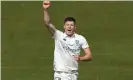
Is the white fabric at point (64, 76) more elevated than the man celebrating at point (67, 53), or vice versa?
the man celebrating at point (67, 53)

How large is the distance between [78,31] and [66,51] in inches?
470

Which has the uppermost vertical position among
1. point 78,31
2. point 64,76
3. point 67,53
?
point 78,31

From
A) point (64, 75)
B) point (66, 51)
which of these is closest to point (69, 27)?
point (66, 51)

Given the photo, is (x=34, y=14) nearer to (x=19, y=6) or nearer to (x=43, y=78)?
(x=19, y=6)

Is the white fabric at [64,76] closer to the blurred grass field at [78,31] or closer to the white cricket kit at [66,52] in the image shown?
the white cricket kit at [66,52]

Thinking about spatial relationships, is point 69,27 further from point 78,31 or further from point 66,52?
point 78,31

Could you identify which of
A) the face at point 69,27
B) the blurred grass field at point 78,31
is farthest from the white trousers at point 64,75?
the blurred grass field at point 78,31

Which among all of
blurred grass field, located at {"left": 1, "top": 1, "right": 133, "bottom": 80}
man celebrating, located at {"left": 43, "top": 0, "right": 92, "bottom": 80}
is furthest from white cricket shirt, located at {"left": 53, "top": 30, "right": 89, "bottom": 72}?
blurred grass field, located at {"left": 1, "top": 1, "right": 133, "bottom": 80}

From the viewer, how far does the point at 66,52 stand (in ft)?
35.7

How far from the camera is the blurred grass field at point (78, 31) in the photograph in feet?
58.3

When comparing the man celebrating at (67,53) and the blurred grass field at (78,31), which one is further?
the blurred grass field at (78,31)

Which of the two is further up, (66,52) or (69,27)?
(69,27)

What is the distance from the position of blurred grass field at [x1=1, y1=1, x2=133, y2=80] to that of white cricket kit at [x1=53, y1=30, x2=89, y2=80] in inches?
228

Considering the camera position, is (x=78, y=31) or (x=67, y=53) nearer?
(x=67, y=53)
